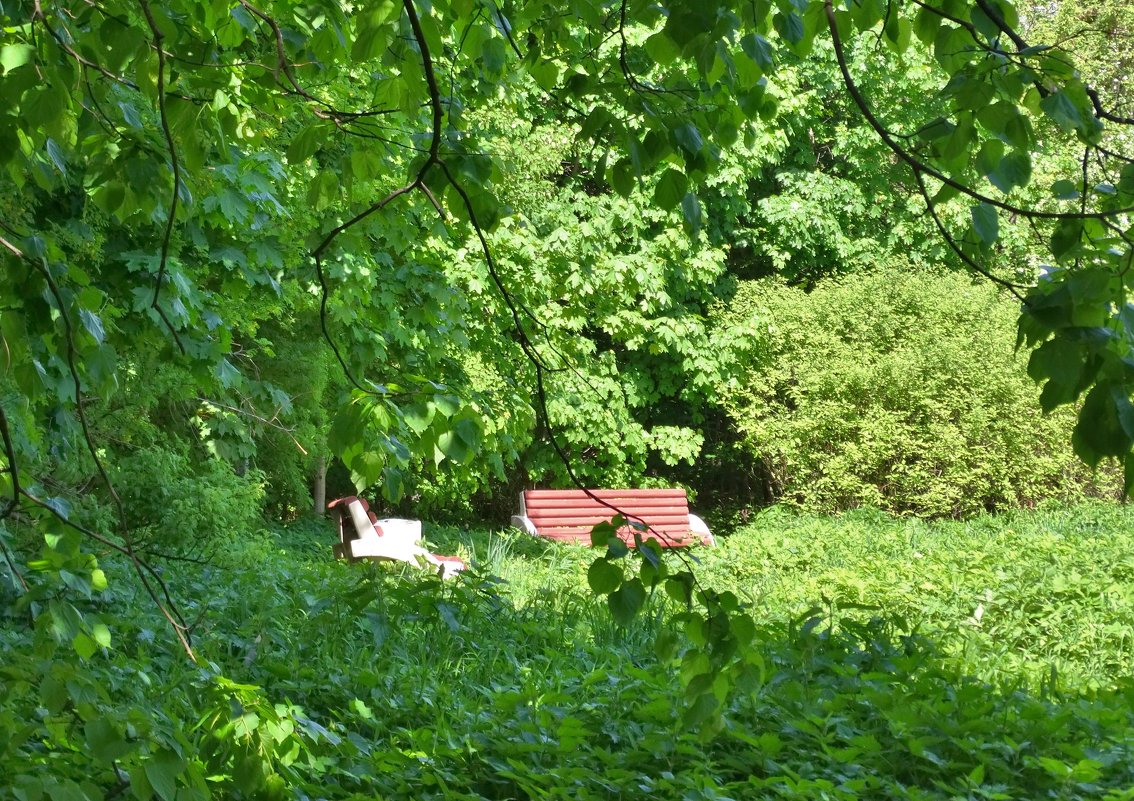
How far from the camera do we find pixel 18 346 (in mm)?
2355

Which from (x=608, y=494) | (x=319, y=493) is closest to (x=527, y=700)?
(x=608, y=494)

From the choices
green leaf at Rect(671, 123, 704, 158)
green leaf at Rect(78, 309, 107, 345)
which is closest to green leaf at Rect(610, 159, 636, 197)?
green leaf at Rect(671, 123, 704, 158)

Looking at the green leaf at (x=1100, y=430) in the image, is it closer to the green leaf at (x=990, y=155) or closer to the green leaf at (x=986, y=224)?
the green leaf at (x=986, y=224)

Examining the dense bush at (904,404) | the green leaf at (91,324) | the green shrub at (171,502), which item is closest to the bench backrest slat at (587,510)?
the dense bush at (904,404)

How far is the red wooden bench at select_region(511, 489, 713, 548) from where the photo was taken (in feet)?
41.2

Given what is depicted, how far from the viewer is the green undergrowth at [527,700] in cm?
225

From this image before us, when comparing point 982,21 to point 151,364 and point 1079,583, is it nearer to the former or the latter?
point 151,364

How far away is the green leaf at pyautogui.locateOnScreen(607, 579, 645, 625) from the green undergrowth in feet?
0.80

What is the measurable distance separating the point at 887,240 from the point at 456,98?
14.7 meters

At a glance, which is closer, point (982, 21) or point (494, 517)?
point (982, 21)

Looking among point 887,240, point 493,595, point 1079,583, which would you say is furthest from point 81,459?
point 887,240

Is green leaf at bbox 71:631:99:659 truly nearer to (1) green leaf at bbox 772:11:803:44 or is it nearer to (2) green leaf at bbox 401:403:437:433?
(2) green leaf at bbox 401:403:437:433

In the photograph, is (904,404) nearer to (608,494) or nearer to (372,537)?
(608,494)

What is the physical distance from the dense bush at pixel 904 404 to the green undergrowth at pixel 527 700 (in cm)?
655
